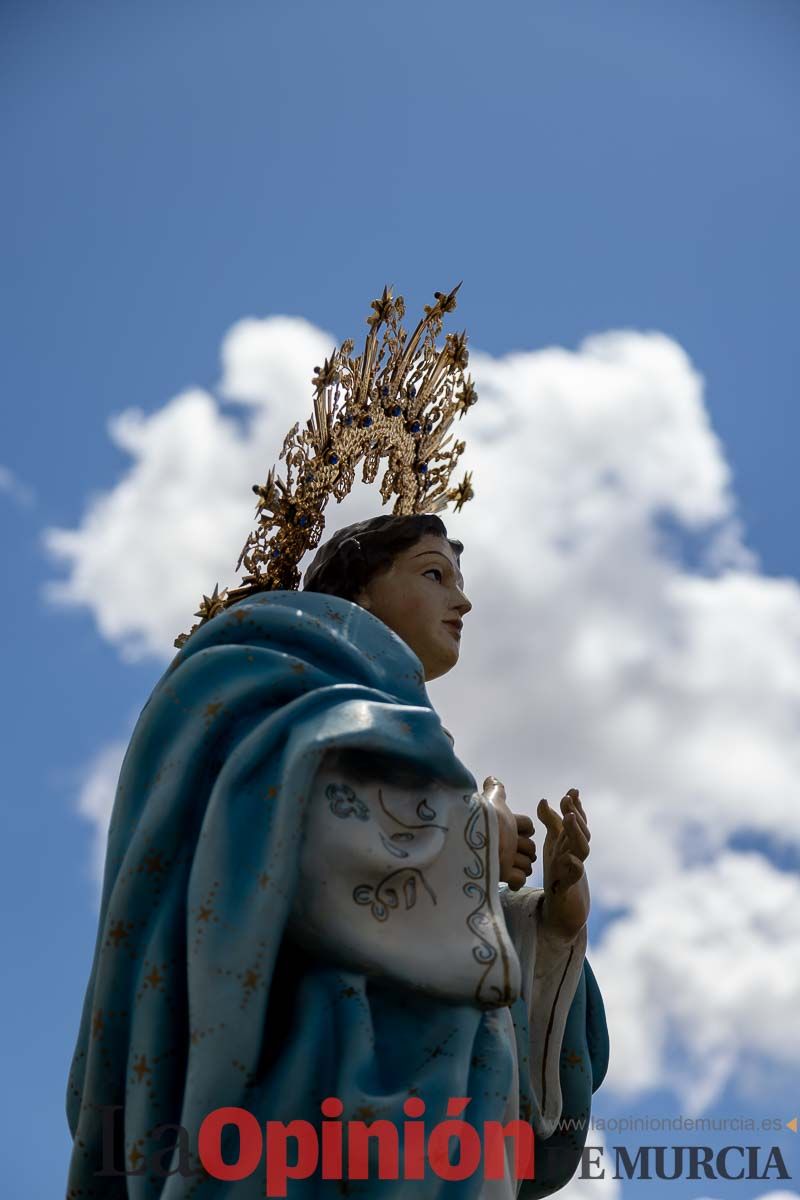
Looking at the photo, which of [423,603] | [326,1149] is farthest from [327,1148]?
[423,603]

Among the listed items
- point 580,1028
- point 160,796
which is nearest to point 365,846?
point 160,796

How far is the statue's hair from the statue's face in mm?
27

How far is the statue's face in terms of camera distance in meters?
5.71

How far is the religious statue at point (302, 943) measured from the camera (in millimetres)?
4281

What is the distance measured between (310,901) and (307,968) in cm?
17

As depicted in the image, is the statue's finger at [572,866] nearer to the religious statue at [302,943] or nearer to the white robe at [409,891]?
the religious statue at [302,943]

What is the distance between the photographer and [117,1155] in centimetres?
457

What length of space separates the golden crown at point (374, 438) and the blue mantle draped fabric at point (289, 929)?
111cm

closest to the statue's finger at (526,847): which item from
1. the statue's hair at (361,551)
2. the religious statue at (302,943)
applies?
the religious statue at (302,943)

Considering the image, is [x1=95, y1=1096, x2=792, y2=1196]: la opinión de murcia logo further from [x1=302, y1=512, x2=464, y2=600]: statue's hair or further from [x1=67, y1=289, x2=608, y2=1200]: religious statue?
[x1=302, y1=512, x2=464, y2=600]: statue's hair

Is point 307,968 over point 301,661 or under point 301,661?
under

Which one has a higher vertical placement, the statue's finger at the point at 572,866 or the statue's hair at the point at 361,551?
the statue's hair at the point at 361,551

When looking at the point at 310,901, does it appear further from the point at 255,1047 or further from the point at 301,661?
the point at 301,661

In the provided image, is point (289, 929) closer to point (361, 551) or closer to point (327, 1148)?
point (327, 1148)
